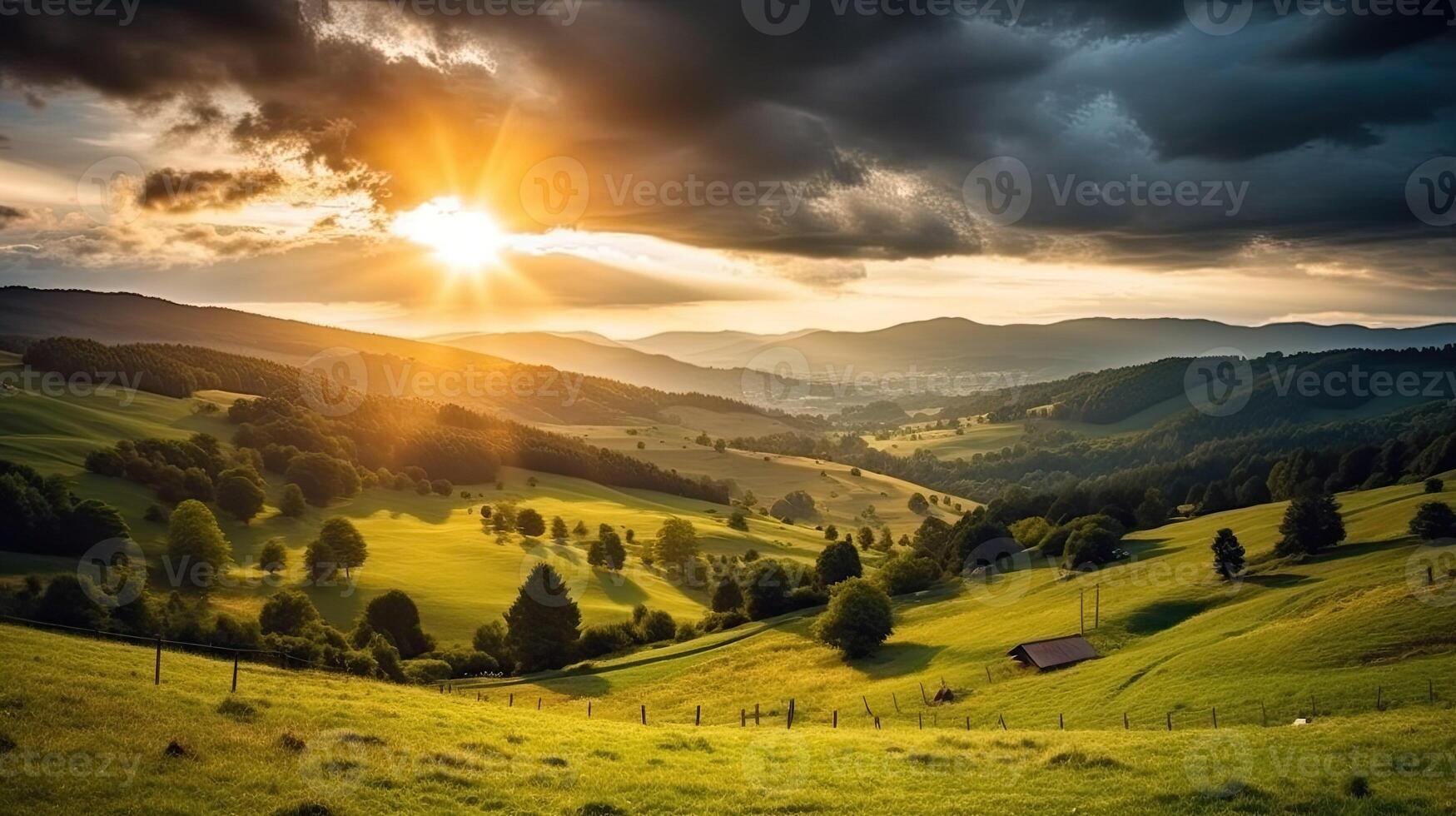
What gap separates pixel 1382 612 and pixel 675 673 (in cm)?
5003

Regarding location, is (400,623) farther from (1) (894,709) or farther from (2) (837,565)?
(2) (837,565)

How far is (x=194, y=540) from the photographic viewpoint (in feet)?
269

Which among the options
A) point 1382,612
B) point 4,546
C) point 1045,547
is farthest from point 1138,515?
point 4,546

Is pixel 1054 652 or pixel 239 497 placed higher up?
pixel 239 497

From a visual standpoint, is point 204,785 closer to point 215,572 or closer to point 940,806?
point 940,806

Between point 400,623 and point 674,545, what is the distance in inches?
2075

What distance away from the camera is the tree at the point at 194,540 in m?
81.7

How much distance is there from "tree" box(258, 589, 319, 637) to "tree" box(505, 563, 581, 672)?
61.2ft

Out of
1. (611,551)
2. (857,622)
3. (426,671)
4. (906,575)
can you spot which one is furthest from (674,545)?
(426,671)

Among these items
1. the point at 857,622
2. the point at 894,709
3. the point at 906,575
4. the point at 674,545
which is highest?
the point at 674,545

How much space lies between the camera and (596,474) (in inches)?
7756

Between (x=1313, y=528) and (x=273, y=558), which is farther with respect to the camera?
(x=273, y=558)

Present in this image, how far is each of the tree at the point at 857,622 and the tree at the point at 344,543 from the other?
173 feet

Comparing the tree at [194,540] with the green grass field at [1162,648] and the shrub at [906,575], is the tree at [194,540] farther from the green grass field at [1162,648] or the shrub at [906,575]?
the shrub at [906,575]
